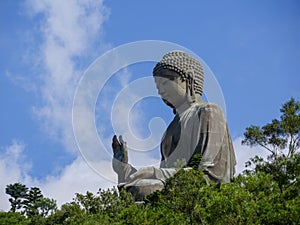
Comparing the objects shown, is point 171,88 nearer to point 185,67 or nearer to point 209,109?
point 185,67

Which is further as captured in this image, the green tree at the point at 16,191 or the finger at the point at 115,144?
the green tree at the point at 16,191

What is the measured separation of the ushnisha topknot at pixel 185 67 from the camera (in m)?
12.5


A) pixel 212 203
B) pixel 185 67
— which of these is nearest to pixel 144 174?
pixel 185 67

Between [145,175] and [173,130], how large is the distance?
6.94 feet

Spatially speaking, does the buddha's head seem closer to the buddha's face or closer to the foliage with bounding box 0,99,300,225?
the buddha's face

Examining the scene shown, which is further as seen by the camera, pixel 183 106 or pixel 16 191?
pixel 16 191

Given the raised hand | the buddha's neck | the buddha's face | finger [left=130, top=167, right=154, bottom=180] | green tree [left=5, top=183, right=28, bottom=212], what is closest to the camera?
finger [left=130, top=167, right=154, bottom=180]

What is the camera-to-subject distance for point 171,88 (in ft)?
40.9

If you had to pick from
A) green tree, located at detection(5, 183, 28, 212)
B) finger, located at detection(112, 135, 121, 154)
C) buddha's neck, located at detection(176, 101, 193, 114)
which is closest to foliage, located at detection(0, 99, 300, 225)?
finger, located at detection(112, 135, 121, 154)

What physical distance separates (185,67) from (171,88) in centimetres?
59

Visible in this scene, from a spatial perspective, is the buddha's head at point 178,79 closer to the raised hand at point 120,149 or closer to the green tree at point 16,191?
the raised hand at point 120,149

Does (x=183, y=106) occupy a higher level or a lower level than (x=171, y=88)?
lower

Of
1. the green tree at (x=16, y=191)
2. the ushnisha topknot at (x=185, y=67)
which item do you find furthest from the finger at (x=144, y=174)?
the green tree at (x=16, y=191)

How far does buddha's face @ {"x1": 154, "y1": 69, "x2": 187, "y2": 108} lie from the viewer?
12430 millimetres
